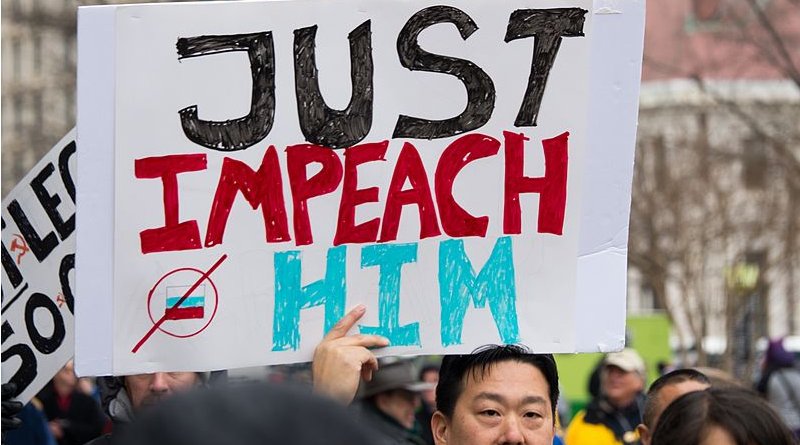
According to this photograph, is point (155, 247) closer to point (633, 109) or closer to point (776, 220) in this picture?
point (633, 109)

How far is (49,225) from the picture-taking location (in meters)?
4.68

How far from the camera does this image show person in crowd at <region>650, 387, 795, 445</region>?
3.62 meters

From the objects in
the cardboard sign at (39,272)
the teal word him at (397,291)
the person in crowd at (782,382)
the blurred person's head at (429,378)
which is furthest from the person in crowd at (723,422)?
the blurred person's head at (429,378)

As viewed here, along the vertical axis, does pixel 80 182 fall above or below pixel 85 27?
below

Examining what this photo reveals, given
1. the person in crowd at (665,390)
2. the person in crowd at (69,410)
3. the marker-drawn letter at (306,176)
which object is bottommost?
the person in crowd at (69,410)

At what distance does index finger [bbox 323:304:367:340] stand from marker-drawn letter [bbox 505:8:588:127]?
23.7 inches

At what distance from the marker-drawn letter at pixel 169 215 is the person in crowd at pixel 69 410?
19.3ft

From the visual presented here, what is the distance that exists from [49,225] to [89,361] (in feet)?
3.47

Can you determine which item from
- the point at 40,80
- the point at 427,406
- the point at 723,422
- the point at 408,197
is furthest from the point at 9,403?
the point at 40,80

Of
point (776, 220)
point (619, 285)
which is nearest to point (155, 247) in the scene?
point (619, 285)

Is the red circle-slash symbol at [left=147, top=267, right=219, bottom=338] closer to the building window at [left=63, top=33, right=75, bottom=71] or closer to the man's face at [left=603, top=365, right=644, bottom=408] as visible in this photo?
the man's face at [left=603, top=365, right=644, bottom=408]

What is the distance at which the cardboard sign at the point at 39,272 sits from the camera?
4.59 meters

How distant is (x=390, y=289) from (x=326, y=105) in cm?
47

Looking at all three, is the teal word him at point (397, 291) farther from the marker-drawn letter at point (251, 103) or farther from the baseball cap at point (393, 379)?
the baseball cap at point (393, 379)
